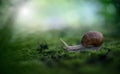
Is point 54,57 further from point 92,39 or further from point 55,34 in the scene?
point 92,39

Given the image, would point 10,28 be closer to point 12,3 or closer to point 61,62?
point 12,3

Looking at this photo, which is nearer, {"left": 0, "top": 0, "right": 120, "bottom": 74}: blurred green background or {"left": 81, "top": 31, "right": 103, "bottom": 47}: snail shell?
{"left": 0, "top": 0, "right": 120, "bottom": 74}: blurred green background

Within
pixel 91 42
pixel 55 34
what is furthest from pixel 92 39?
pixel 55 34

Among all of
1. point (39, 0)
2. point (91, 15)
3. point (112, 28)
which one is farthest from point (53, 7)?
point (112, 28)

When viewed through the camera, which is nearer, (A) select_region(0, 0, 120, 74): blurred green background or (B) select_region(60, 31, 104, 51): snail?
(A) select_region(0, 0, 120, 74): blurred green background

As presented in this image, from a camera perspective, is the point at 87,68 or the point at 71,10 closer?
the point at 87,68

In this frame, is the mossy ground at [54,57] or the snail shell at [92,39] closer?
the mossy ground at [54,57]
